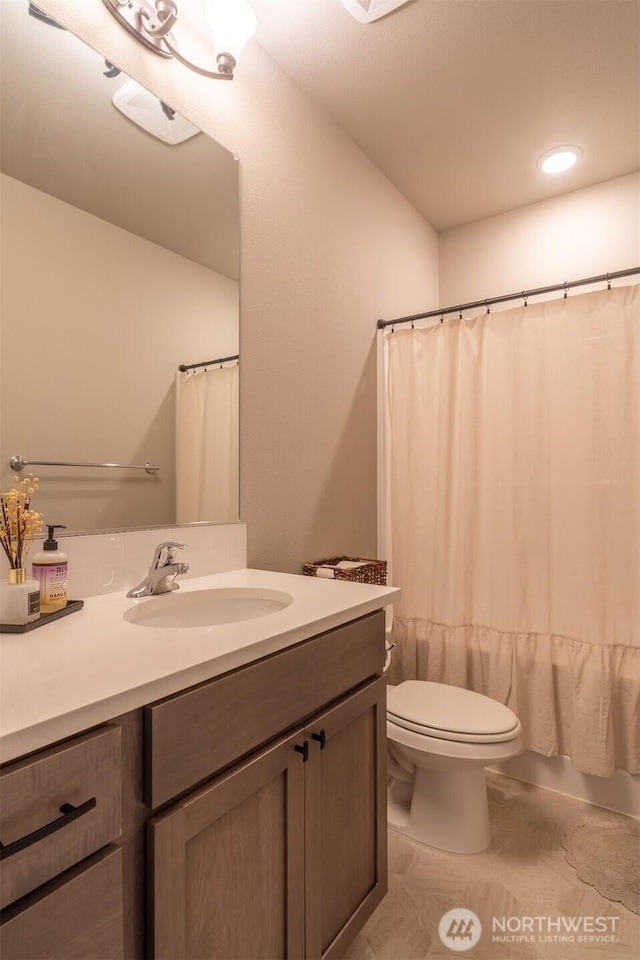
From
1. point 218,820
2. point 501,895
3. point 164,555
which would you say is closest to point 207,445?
point 164,555

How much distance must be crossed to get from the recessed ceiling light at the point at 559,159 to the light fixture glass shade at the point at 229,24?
148 centimetres

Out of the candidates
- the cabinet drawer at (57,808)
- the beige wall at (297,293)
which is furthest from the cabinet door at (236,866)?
the beige wall at (297,293)

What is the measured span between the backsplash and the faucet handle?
0.06 metres

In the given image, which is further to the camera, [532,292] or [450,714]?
[532,292]

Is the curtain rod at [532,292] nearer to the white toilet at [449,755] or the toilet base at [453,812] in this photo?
the white toilet at [449,755]

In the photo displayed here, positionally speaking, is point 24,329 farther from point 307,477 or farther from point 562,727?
point 562,727

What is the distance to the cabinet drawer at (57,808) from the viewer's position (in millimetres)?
541

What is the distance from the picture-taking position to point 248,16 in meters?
1.38

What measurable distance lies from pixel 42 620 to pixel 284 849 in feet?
2.04

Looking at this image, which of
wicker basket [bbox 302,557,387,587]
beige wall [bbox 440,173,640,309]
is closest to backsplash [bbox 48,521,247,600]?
wicker basket [bbox 302,557,387,587]

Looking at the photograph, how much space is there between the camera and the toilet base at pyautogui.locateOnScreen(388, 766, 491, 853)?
1.66m

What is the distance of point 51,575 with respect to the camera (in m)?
1.00

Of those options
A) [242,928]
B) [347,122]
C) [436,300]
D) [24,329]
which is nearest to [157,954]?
[242,928]

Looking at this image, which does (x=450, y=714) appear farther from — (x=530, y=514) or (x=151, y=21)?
(x=151, y=21)
